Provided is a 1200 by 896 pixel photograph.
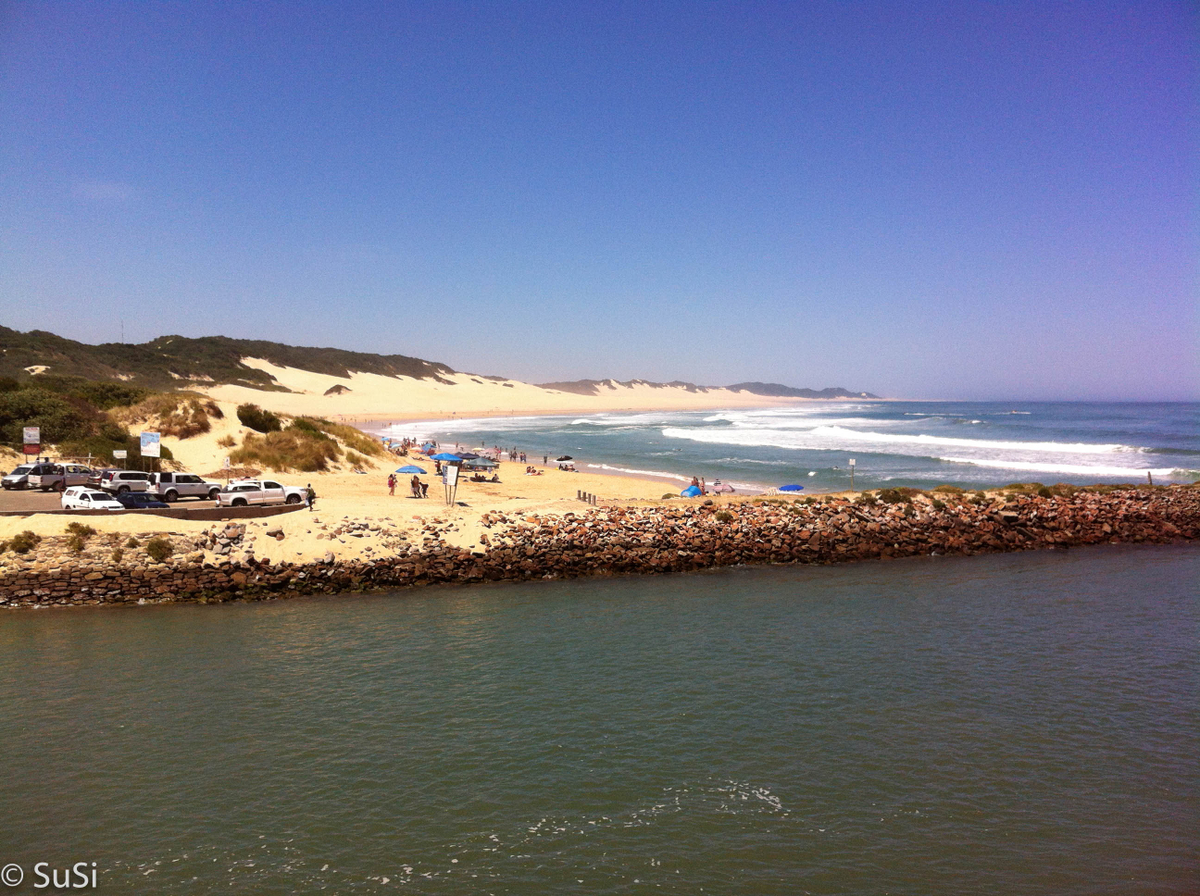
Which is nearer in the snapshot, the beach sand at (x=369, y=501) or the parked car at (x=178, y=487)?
the beach sand at (x=369, y=501)

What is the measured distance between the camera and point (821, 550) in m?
31.1

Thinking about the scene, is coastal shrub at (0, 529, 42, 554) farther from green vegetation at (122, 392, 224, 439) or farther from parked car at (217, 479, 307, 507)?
green vegetation at (122, 392, 224, 439)

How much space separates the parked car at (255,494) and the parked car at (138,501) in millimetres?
2146

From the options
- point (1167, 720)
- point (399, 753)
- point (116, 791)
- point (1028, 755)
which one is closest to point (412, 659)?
point (399, 753)

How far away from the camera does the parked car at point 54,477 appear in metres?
32.7

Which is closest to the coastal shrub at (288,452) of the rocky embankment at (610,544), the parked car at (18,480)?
the parked car at (18,480)

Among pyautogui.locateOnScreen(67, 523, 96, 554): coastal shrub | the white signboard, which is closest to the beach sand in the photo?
pyautogui.locateOnScreen(67, 523, 96, 554): coastal shrub

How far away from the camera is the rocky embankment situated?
2425 cm

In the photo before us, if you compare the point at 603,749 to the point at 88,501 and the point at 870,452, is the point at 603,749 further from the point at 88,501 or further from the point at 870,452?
the point at 870,452

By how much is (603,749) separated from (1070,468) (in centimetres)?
5986

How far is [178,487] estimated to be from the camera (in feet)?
104

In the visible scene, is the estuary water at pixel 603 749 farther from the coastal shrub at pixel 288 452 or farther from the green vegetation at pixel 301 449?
the green vegetation at pixel 301 449

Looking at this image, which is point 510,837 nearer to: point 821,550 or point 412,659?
point 412,659

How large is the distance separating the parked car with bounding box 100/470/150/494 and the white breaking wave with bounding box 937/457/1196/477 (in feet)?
196
